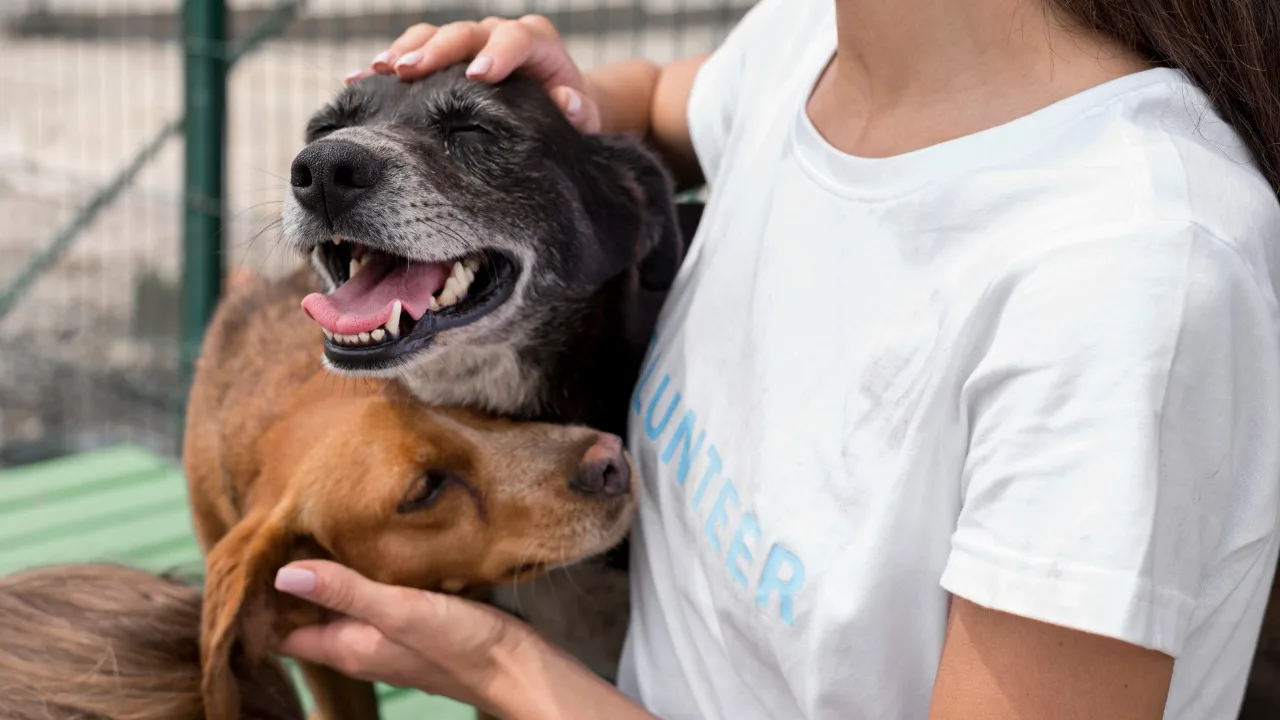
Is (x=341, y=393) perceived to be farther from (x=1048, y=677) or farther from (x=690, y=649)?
(x=1048, y=677)

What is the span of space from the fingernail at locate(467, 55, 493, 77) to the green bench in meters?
1.30

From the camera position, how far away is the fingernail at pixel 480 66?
5.74ft

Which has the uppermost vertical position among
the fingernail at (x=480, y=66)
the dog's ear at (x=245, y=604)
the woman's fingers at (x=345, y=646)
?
the fingernail at (x=480, y=66)

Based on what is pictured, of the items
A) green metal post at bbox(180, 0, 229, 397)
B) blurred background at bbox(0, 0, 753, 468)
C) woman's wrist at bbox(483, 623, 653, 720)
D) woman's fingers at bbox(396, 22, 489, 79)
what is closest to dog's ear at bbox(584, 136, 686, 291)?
woman's fingers at bbox(396, 22, 489, 79)

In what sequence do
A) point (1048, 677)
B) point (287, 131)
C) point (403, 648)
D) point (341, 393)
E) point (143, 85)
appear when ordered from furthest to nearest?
point (143, 85) → point (287, 131) → point (341, 393) → point (403, 648) → point (1048, 677)

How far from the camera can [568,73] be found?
194 centimetres

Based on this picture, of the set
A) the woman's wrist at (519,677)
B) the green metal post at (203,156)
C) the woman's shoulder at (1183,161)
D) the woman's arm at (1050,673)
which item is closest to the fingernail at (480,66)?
the woman's wrist at (519,677)

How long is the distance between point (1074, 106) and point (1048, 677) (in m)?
0.52

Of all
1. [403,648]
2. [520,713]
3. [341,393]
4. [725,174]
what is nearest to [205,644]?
[403,648]

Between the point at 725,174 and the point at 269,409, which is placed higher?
the point at 725,174

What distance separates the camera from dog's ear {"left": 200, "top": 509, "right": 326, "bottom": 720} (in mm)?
1442

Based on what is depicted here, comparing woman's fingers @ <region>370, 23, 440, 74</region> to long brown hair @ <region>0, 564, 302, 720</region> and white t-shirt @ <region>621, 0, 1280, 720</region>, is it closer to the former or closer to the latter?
white t-shirt @ <region>621, 0, 1280, 720</region>

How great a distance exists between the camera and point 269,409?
79.8 inches

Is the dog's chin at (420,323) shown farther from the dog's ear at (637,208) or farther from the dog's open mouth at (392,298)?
the dog's ear at (637,208)
